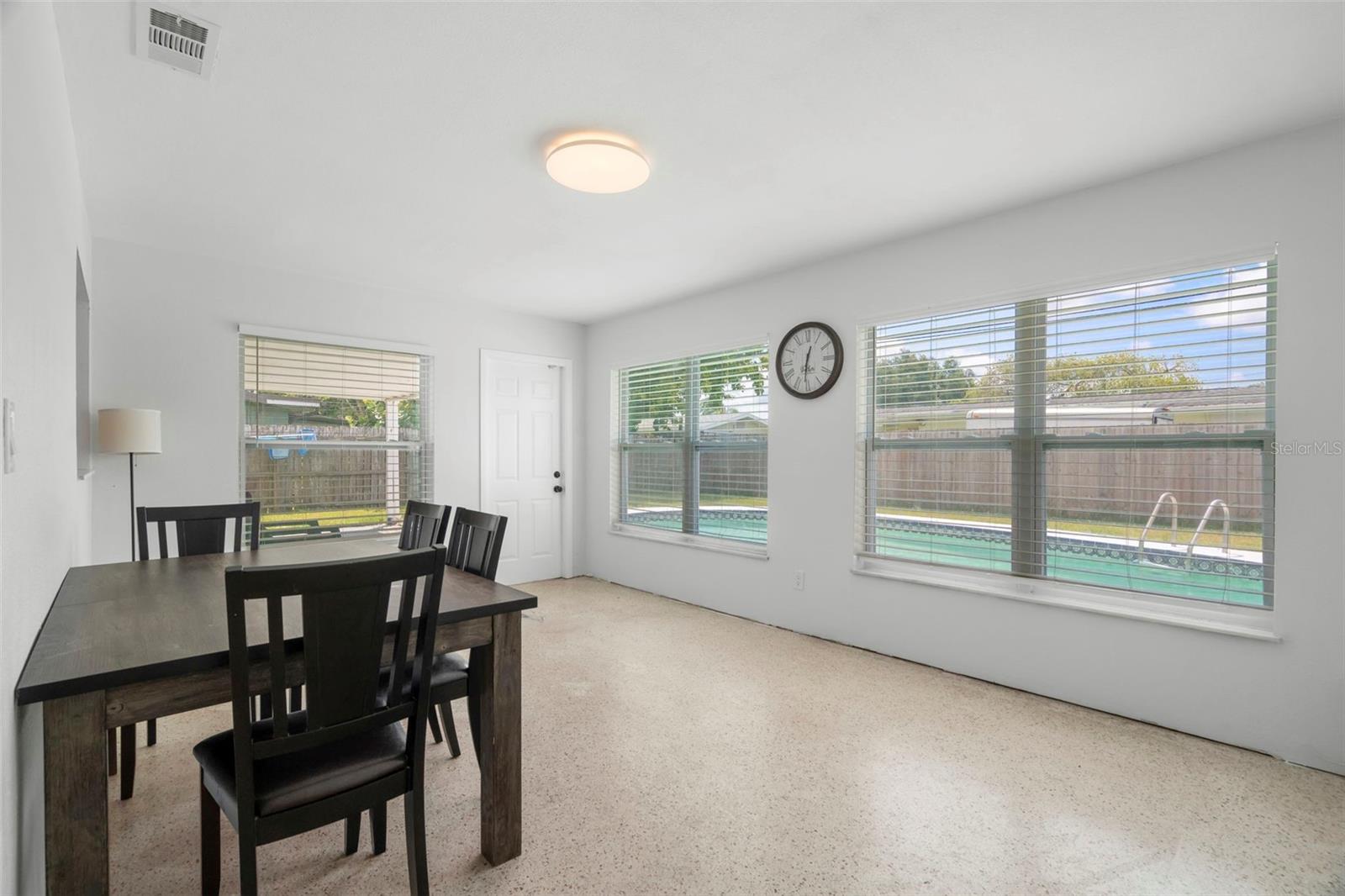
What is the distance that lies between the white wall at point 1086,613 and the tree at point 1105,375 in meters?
0.35

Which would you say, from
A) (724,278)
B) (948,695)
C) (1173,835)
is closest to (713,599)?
(948,695)

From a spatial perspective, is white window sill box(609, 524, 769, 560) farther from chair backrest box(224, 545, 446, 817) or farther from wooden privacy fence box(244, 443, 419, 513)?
chair backrest box(224, 545, 446, 817)

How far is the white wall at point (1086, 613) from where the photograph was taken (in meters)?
2.41

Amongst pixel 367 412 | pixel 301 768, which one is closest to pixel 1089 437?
pixel 301 768

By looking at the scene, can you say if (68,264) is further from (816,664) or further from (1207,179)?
(1207,179)

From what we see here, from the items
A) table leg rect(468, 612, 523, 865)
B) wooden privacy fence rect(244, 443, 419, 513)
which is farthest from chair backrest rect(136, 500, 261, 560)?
table leg rect(468, 612, 523, 865)

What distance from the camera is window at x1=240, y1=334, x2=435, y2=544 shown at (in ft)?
14.1

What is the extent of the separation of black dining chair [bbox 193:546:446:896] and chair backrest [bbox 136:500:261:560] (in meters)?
1.62

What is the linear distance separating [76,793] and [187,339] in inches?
140

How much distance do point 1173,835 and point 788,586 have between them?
243 centimetres

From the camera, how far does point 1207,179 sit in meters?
2.68

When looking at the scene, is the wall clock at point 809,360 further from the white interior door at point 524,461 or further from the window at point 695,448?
the white interior door at point 524,461

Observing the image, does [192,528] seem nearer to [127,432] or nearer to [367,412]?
[127,432]

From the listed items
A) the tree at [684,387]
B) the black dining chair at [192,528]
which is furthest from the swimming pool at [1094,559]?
the black dining chair at [192,528]
